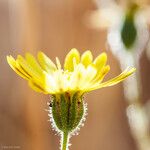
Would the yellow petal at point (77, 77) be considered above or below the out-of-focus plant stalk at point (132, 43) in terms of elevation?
below

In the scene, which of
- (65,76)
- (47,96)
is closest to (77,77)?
(65,76)

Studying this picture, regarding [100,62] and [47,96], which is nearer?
[100,62]

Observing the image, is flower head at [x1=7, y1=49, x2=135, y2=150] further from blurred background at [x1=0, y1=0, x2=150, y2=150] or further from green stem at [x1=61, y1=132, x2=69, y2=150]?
blurred background at [x1=0, y1=0, x2=150, y2=150]

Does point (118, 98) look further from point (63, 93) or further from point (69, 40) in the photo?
point (63, 93)

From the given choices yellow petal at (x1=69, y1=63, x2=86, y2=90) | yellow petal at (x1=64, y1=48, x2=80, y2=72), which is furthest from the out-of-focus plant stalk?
yellow petal at (x1=69, y1=63, x2=86, y2=90)

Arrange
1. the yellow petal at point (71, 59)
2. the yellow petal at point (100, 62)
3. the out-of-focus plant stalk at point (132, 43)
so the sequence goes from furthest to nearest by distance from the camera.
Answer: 1. the out-of-focus plant stalk at point (132, 43)
2. the yellow petal at point (71, 59)
3. the yellow petal at point (100, 62)

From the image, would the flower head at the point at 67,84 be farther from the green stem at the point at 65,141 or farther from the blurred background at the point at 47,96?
the blurred background at the point at 47,96

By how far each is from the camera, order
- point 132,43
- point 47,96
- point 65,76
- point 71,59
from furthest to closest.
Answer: point 47,96 < point 132,43 < point 71,59 < point 65,76

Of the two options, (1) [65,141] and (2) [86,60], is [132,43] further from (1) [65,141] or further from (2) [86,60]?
(1) [65,141]

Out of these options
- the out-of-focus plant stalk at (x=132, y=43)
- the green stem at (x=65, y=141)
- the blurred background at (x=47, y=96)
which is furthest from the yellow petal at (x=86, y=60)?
the blurred background at (x=47, y=96)

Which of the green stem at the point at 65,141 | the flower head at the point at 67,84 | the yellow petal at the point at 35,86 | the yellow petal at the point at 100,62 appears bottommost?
the green stem at the point at 65,141

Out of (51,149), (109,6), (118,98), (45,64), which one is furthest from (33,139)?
(45,64)

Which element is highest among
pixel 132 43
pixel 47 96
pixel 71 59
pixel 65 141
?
pixel 47 96

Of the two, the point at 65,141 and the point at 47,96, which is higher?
the point at 47,96
